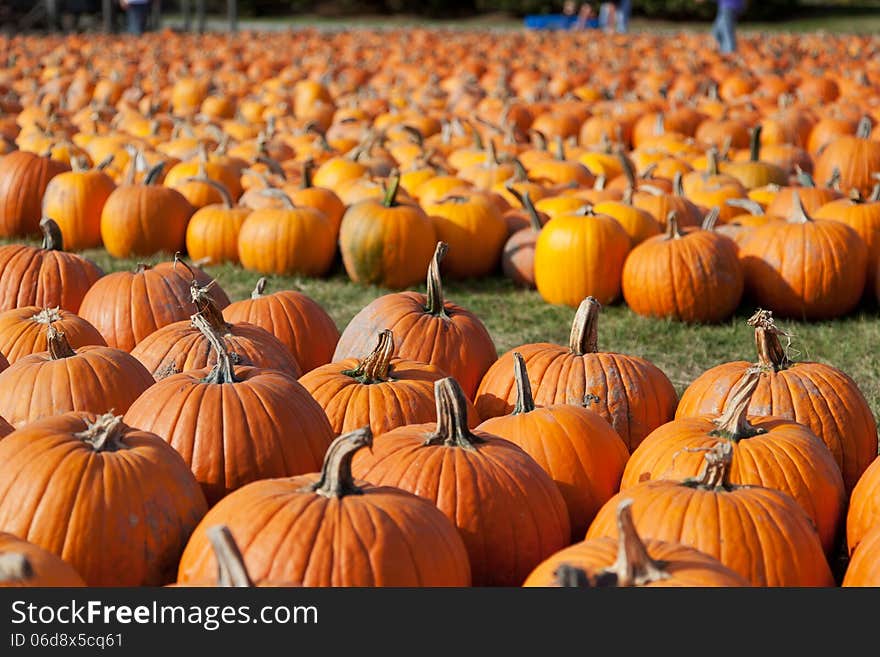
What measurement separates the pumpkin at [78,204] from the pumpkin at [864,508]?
588cm

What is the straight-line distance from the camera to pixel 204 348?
4.03 m

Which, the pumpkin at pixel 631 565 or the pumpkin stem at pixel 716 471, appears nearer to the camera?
the pumpkin at pixel 631 565

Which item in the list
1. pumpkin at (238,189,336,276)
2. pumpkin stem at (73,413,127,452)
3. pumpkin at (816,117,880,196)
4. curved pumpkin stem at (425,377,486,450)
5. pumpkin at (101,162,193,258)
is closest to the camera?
pumpkin stem at (73,413,127,452)

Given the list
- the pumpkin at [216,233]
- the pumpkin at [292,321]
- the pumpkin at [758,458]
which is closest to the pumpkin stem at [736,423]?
the pumpkin at [758,458]

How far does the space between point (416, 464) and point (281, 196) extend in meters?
4.76

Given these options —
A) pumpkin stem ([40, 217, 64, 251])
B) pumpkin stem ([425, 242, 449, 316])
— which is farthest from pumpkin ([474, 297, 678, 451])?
pumpkin stem ([40, 217, 64, 251])

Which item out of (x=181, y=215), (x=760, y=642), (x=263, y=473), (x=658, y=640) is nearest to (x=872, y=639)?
(x=760, y=642)

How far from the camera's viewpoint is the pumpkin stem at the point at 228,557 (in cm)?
211

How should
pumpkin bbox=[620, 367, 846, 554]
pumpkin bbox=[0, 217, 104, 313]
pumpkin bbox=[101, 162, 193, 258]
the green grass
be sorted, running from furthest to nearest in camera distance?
1. pumpkin bbox=[101, 162, 193, 258]
2. the green grass
3. pumpkin bbox=[0, 217, 104, 313]
4. pumpkin bbox=[620, 367, 846, 554]

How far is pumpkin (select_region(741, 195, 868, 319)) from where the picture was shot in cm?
637

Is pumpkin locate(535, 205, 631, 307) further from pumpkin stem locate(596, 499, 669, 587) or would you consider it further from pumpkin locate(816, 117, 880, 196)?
pumpkin stem locate(596, 499, 669, 587)

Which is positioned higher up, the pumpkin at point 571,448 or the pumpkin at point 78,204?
the pumpkin at point 571,448

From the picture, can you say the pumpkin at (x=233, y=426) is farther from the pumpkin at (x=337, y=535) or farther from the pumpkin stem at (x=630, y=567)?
the pumpkin stem at (x=630, y=567)

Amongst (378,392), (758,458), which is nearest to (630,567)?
(758,458)
